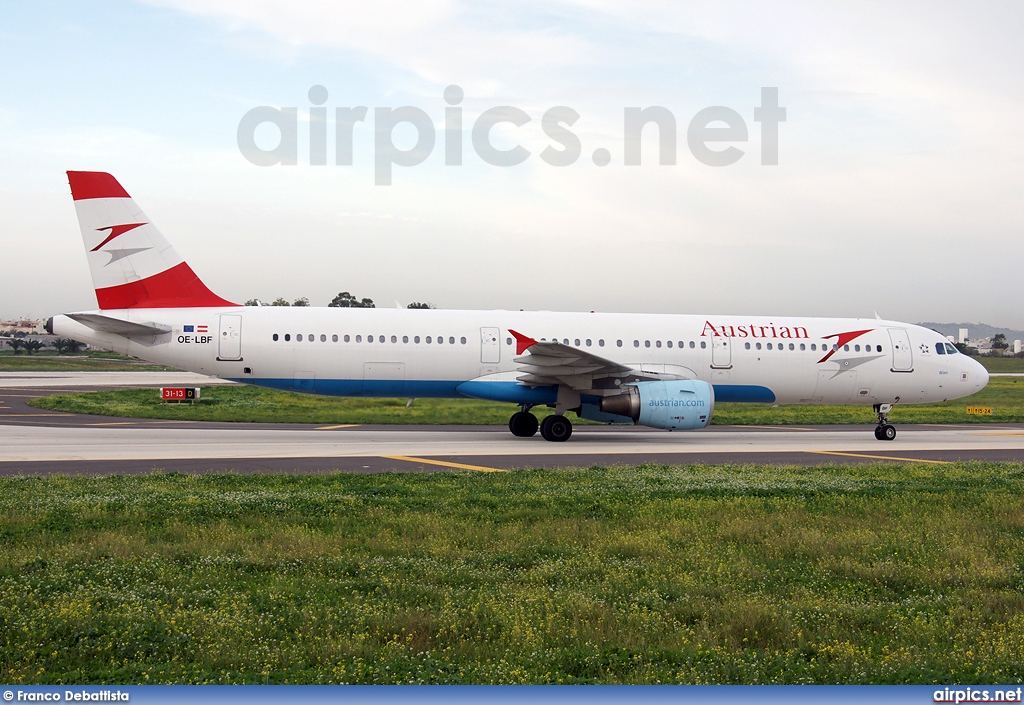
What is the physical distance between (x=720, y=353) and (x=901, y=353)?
5.77 metres

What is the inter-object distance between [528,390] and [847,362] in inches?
375

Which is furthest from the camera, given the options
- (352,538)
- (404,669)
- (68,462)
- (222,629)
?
(68,462)

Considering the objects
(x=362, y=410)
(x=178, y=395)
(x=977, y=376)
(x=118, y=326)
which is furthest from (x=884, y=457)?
(x=178, y=395)

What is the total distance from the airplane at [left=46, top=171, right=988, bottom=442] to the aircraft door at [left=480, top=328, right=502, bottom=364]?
27 millimetres

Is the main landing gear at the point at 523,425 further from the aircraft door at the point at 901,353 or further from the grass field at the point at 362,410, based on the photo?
the aircraft door at the point at 901,353

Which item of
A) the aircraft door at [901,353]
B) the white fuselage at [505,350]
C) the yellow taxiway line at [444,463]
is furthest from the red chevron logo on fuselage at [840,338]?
the yellow taxiway line at [444,463]

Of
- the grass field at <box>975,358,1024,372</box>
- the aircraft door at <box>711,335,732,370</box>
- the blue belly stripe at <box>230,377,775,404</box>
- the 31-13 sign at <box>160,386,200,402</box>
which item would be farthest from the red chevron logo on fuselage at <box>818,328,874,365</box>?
the grass field at <box>975,358,1024,372</box>

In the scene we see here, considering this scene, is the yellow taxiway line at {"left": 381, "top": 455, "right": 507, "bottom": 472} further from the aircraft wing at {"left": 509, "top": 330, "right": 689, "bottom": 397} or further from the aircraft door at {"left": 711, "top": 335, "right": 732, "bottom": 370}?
the aircraft door at {"left": 711, "top": 335, "right": 732, "bottom": 370}

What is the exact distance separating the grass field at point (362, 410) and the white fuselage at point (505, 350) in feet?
15.7

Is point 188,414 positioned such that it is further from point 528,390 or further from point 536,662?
point 536,662

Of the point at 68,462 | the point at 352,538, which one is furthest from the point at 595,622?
the point at 68,462

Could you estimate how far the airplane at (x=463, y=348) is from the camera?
852 inches

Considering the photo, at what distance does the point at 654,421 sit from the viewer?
21219 mm

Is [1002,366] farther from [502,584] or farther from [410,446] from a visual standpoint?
[502,584]
